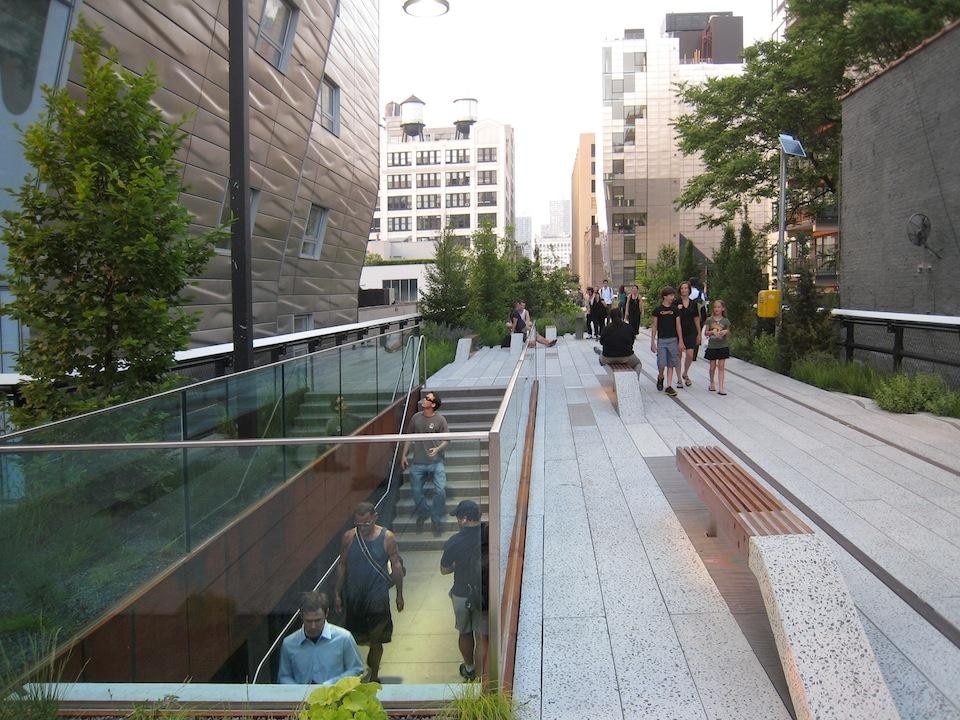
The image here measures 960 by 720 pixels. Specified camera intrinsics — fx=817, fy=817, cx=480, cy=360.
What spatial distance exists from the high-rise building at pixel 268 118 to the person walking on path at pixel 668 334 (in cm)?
720

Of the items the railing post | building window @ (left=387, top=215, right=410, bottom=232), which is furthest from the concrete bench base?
building window @ (left=387, top=215, right=410, bottom=232)

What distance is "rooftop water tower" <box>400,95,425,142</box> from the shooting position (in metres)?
114

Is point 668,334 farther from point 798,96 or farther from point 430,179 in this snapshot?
point 430,179

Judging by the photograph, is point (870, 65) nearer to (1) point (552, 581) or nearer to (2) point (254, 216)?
(2) point (254, 216)

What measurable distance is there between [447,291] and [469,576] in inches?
1010

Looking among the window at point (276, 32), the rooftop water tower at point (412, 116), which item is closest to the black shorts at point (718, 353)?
the window at point (276, 32)

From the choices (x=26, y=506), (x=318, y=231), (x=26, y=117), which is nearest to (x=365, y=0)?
(x=318, y=231)

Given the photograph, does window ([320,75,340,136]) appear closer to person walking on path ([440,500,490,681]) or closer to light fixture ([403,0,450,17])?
light fixture ([403,0,450,17])

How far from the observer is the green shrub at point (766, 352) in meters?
16.5

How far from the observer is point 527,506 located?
7293 millimetres

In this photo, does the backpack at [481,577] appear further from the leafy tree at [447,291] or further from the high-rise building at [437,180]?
the high-rise building at [437,180]

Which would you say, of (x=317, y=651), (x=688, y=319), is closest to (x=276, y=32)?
(x=688, y=319)

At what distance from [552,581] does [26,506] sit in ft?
11.0

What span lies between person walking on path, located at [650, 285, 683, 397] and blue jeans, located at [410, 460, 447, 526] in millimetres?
9407
